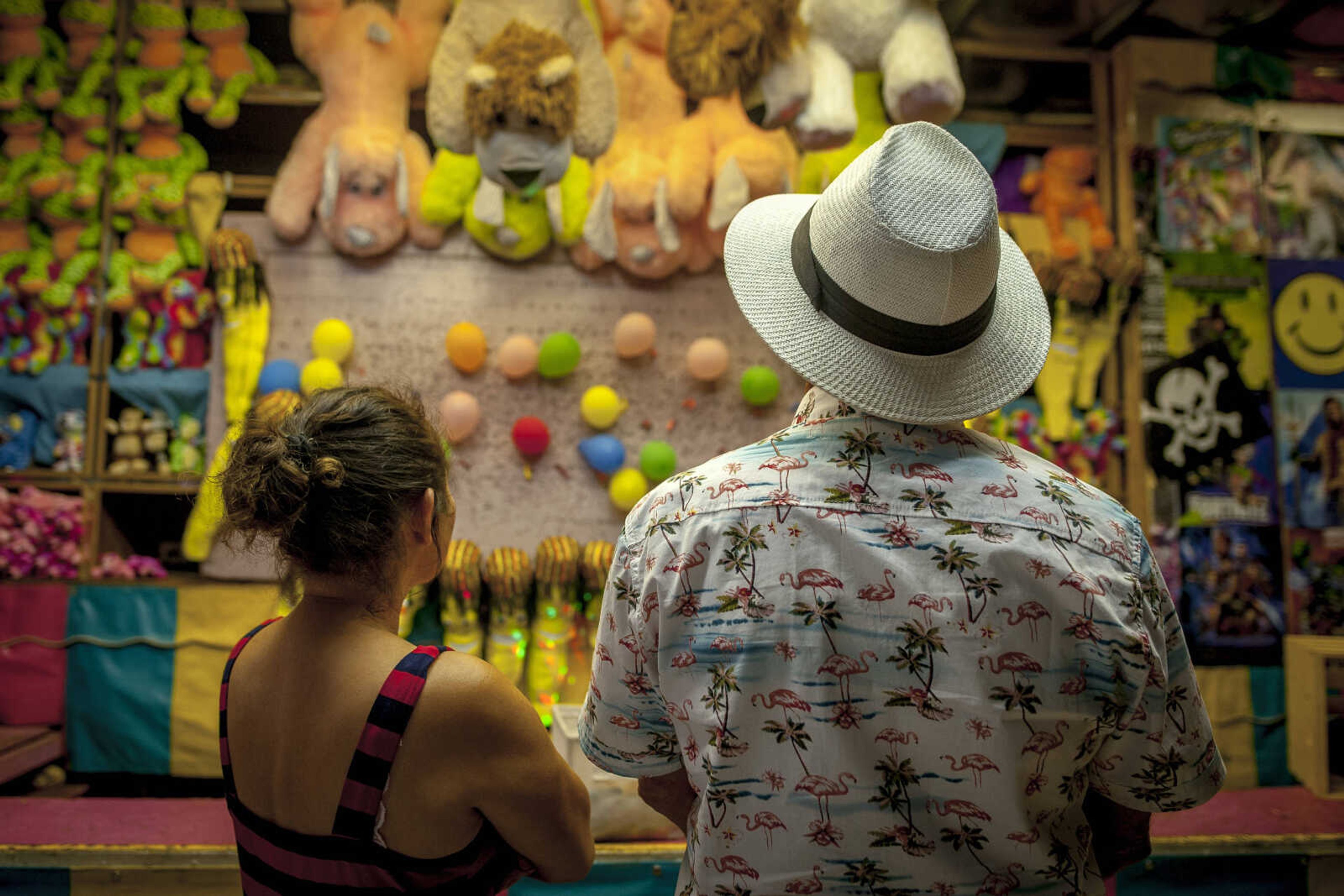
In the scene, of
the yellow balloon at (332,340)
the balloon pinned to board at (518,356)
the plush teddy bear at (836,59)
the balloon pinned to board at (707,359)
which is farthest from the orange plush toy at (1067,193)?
the yellow balloon at (332,340)

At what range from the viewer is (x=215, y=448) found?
8.77ft

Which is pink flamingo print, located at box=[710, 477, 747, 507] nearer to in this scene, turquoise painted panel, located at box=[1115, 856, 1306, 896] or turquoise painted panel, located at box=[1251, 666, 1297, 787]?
turquoise painted panel, located at box=[1115, 856, 1306, 896]

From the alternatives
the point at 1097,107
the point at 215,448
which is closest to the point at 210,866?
the point at 215,448

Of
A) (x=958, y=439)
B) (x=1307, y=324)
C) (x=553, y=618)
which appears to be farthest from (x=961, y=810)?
(x=1307, y=324)

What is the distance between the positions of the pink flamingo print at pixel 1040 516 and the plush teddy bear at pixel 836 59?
65.3 inches

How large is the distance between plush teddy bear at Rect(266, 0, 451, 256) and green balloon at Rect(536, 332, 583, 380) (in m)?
0.46

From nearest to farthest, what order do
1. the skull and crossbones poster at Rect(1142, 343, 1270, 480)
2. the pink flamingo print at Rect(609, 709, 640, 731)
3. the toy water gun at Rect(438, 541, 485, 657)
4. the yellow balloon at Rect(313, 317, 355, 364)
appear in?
the pink flamingo print at Rect(609, 709, 640, 731) → the toy water gun at Rect(438, 541, 485, 657) → the yellow balloon at Rect(313, 317, 355, 364) → the skull and crossbones poster at Rect(1142, 343, 1270, 480)

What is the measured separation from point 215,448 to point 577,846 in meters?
2.04

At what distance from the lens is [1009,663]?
0.93m

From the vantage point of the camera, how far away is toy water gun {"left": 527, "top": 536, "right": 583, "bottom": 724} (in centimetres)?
257

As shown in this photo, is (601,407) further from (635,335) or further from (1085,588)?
(1085,588)

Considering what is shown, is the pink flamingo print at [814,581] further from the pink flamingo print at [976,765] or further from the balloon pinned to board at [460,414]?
the balloon pinned to board at [460,414]

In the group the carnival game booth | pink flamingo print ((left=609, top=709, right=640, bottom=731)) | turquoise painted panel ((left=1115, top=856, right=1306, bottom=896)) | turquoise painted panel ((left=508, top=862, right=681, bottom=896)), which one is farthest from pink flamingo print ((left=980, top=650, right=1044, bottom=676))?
the carnival game booth

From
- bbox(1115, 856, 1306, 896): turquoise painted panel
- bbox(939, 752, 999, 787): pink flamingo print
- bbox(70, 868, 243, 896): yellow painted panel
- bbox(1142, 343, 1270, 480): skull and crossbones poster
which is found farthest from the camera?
bbox(1142, 343, 1270, 480): skull and crossbones poster
